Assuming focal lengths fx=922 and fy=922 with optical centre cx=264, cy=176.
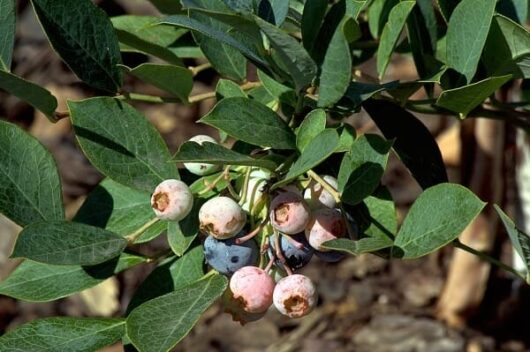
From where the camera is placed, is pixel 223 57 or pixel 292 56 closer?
pixel 292 56

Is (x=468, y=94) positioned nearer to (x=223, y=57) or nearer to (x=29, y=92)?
(x=223, y=57)

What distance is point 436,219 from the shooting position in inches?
→ 24.4

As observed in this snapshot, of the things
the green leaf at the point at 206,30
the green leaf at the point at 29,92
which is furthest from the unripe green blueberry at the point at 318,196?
the green leaf at the point at 29,92

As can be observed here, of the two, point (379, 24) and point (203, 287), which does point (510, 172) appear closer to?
point (379, 24)

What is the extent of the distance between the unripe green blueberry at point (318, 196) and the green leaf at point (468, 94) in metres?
0.11

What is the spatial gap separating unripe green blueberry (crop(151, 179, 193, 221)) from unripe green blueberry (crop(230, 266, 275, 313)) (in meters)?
0.06

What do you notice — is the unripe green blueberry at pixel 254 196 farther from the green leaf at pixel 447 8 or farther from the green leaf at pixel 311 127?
the green leaf at pixel 447 8

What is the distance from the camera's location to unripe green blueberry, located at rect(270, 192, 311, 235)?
60 cm

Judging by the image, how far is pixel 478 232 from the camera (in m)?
1.80

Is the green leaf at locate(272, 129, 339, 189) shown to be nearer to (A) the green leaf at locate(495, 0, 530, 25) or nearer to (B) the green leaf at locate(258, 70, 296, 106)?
(B) the green leaf at locate(258, 70, 296, 106)

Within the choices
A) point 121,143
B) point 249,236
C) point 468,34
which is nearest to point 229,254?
point 249,236

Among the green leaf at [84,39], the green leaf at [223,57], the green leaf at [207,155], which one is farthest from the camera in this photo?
the green leaf at [223,57]

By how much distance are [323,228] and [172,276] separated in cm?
15

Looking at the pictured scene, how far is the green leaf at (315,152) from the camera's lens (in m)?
0.57
